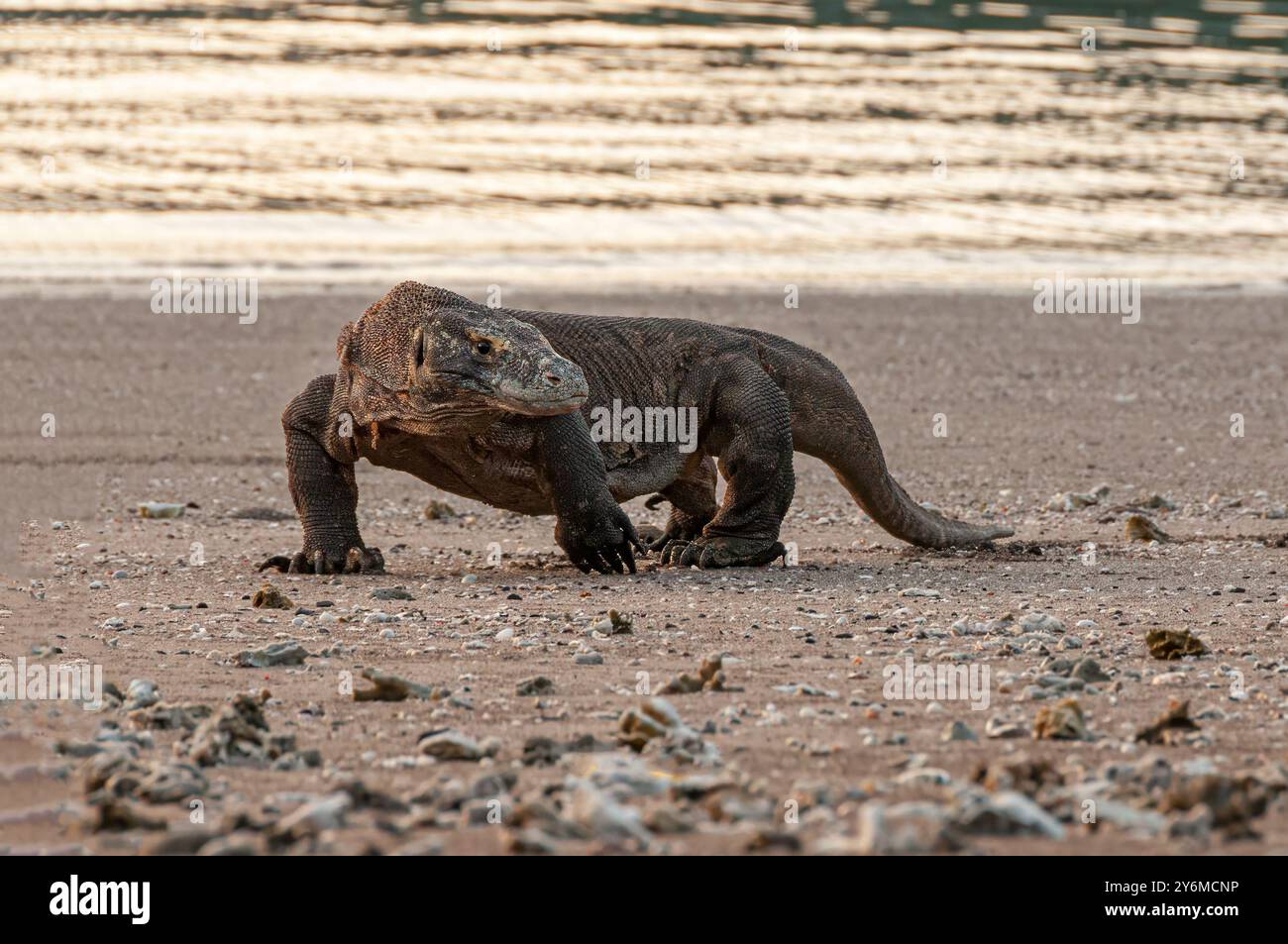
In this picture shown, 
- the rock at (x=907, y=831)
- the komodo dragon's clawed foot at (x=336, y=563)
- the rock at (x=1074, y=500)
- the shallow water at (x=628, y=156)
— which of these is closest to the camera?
the rock at (x=907, y=831)

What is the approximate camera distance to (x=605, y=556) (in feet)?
32.4

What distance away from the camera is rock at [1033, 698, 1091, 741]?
20.0ft

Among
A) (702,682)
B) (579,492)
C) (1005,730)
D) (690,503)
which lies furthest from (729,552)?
(1005,730)

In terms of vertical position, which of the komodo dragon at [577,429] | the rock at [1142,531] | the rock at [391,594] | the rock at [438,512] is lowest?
the rock at [391,594]

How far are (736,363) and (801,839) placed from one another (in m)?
5.95

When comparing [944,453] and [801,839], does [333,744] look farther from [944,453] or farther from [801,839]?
[944,453]

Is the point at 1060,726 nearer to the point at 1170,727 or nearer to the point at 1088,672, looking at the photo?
the point at 1170,727

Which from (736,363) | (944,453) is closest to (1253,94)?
(944,453)

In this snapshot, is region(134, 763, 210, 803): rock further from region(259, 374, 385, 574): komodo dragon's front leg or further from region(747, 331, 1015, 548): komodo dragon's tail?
region(747, 331, 1015, 548): komodo dragon's tail

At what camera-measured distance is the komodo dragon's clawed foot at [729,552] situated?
1038 cm

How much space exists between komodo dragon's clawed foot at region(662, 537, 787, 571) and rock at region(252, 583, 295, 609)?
2.45m

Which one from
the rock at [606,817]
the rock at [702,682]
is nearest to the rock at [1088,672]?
the rock at [702,682]

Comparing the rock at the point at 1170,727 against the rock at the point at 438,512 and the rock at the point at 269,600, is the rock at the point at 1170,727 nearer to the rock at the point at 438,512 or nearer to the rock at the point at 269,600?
the rock at the point at 269,600

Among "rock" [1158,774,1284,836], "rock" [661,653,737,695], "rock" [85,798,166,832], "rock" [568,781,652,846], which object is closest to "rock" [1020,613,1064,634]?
"rock" [661,653,737,695]
